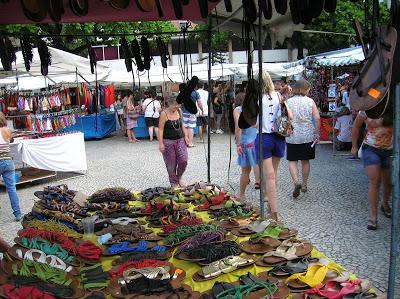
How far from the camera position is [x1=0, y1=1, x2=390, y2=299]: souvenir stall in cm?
251

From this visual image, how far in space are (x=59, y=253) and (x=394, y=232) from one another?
231 cm

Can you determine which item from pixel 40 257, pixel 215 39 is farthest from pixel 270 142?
pixel 215 39

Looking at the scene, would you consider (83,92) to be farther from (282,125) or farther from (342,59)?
(282,125)

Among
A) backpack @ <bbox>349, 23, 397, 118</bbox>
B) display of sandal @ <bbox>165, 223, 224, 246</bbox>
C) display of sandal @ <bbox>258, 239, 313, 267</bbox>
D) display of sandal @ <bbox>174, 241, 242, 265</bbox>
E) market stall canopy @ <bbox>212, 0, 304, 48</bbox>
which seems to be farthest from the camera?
market stall canopy @ <bbox>212, 0, 304, 48</bbox>

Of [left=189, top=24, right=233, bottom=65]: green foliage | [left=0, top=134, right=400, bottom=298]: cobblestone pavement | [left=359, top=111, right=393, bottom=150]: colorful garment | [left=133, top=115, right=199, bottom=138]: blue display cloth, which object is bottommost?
[left=0, top=134, right=400, bottom=298]: cobblestone pavement

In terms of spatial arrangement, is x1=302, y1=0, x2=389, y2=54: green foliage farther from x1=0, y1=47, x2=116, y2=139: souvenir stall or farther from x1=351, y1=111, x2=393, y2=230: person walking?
x1=351, y1=111, x2=393, y2=230: person walking

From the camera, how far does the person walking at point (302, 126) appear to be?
241 inches

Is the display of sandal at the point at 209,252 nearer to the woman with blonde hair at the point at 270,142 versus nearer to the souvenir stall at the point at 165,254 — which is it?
the souvenir stall at the point at 165,254

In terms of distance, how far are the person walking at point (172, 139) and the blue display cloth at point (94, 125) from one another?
9563mm

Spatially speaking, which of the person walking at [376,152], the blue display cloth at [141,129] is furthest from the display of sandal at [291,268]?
the blue display cloth at [141,129]

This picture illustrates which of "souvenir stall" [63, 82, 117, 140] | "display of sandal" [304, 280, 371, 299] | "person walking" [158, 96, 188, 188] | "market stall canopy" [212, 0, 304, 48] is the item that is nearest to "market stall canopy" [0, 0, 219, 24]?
"market stall canopy" [212, 0, 304, 48]

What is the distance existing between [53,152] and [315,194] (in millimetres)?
5116

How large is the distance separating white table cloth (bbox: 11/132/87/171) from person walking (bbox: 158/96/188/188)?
321 centimetres

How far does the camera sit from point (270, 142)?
5105 millimetres
